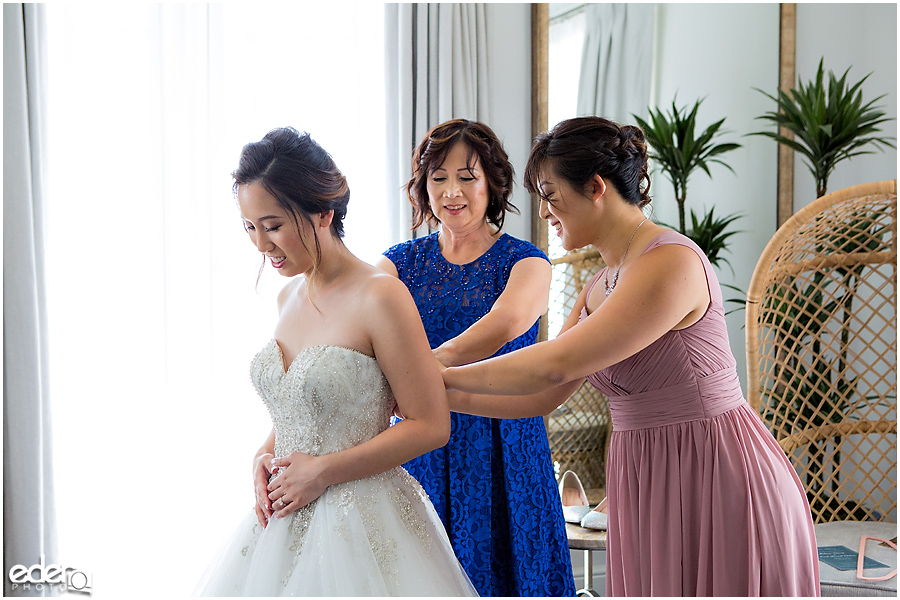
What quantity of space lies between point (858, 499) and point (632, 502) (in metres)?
3.04

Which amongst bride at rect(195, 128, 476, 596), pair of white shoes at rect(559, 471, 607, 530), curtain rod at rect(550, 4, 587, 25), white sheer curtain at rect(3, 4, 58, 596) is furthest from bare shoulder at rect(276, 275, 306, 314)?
curtain rod at rect(550, 4, 587, 25)

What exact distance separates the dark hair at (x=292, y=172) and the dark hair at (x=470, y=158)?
45 centimetres

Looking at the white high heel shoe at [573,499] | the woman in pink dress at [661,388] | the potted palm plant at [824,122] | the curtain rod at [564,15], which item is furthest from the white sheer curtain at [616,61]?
the woman in pink dress at [661,388]

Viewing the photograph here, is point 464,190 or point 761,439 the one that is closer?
point 761,439

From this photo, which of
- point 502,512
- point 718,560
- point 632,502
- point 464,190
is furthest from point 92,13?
point 718,560

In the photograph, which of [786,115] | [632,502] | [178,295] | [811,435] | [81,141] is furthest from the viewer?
[786,115]

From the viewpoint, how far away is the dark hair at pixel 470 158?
1.77m

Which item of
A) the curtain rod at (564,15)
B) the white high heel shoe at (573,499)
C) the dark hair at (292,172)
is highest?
the curtain rod at (564,15)

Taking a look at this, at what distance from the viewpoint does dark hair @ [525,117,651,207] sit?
1338mm

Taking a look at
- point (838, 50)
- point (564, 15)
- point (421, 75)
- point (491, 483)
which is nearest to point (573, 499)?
point (491, 483)

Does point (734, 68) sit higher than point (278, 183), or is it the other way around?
point (734, 68)

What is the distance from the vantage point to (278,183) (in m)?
1.33

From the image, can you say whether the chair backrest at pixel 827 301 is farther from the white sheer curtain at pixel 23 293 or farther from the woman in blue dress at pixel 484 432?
the white sheer curtain at pixel 23 293

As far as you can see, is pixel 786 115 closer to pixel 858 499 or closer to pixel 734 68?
pixel 734 68
